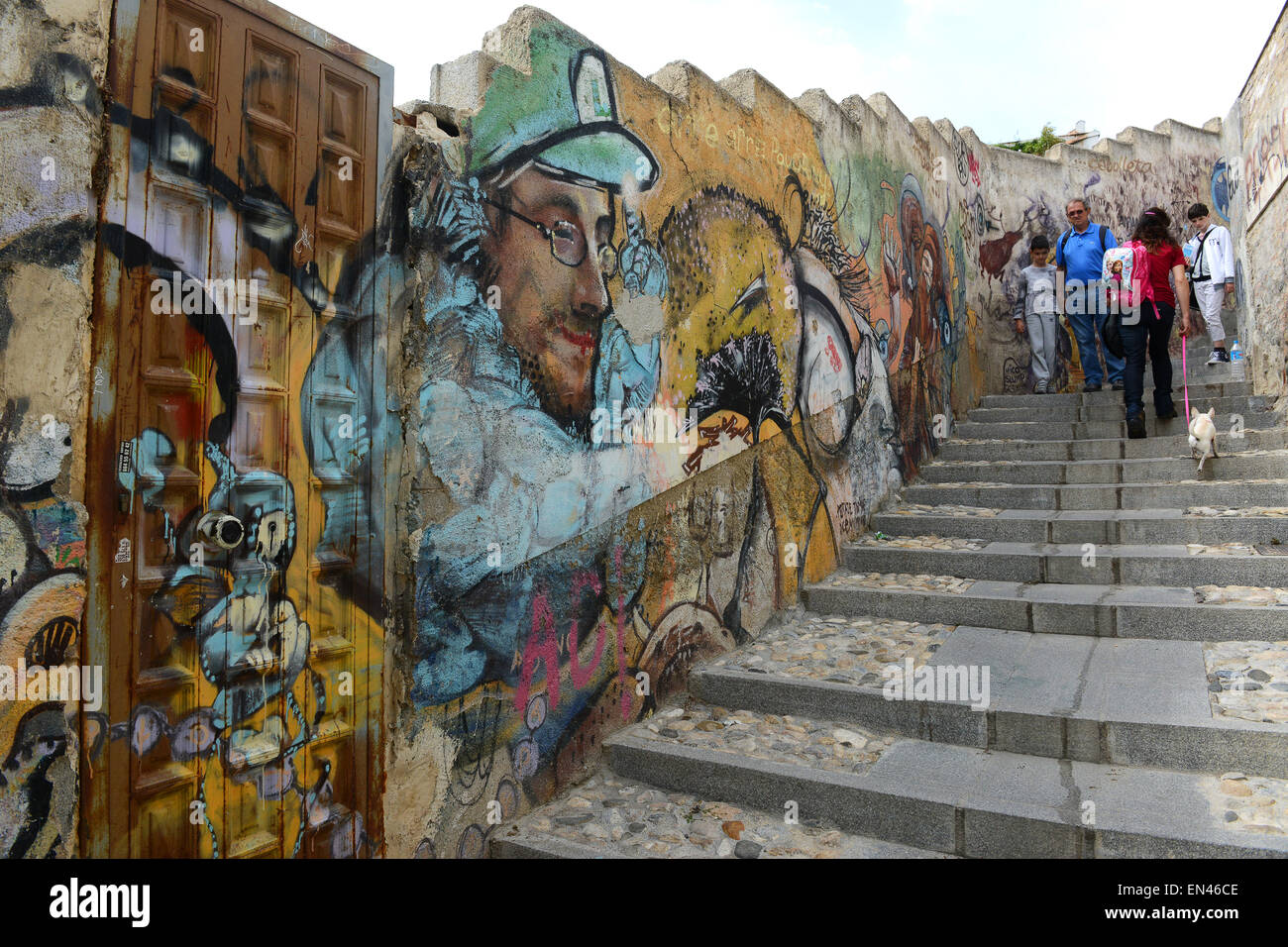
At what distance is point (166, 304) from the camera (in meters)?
2.25

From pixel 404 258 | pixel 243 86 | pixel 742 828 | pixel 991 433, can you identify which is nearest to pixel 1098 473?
pixel 991 433

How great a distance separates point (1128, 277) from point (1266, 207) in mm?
1127

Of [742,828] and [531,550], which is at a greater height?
[531,550]

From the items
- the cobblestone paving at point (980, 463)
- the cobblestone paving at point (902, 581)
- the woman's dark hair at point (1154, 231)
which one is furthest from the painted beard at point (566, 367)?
the woman's dark hair at point (1154, 231)

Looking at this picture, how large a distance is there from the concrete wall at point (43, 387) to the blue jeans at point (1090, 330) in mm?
7781

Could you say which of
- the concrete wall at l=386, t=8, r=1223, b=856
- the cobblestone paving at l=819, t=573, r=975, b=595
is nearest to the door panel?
the concrete wall at l=386, t=8, r=1223, b=856

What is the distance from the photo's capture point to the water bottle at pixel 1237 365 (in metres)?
7.29

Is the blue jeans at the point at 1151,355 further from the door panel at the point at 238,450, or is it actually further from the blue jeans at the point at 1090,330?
the door panel at the point at 238,450

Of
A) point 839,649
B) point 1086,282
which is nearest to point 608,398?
point 839,649

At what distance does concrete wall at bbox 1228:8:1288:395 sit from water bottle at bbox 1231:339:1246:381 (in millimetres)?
410
